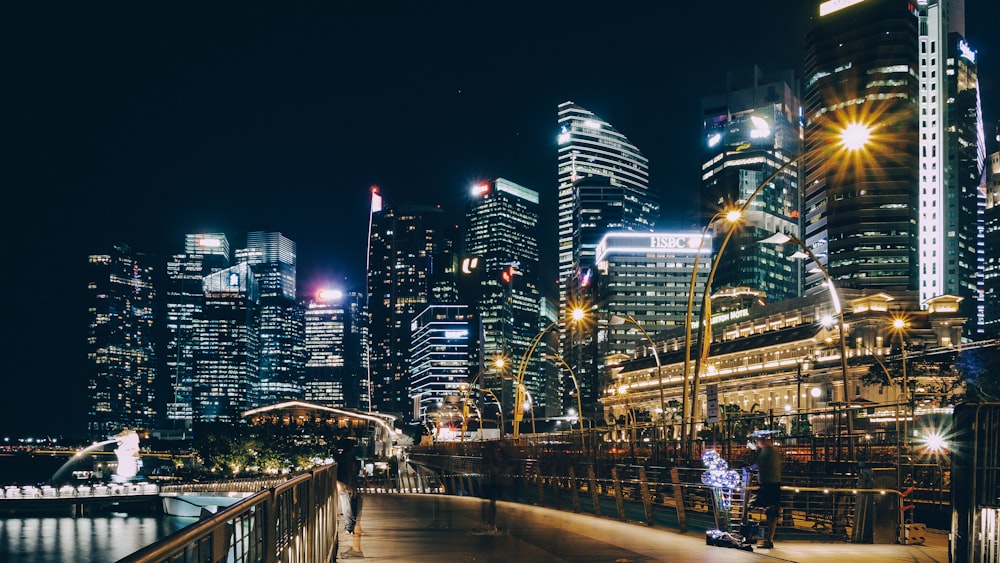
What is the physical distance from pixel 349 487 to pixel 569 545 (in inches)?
157

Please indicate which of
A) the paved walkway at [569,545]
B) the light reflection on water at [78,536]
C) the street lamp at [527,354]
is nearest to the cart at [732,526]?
the paved walkway at [569,545]

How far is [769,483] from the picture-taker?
620 inches

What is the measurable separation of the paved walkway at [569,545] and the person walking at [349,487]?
337 millimetres

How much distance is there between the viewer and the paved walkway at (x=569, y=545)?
1484 cm

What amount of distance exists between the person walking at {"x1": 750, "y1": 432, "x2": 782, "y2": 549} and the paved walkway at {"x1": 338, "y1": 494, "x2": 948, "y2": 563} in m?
0.39

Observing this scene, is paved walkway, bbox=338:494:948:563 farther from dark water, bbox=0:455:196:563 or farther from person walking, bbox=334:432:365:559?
dark water, bbox=0:455:196:563

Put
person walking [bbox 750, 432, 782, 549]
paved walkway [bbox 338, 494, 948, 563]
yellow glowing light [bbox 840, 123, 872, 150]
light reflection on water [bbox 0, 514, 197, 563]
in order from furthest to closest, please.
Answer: light reflection on water [bbox 0, 514, 197, 563] → yellow glowing light [bbox 840, 123, 872, 150] → person walking [bbox 750, 432, 782, 549] → paved walkway [bbox 338, 494, 948, 563]

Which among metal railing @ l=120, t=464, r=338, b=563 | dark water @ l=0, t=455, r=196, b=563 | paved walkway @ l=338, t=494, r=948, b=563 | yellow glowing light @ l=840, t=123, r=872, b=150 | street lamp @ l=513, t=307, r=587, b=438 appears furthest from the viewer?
dark water @ l=0, t=455, r=196, b=563

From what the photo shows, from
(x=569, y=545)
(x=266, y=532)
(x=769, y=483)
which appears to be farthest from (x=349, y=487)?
(x=266, y=532)

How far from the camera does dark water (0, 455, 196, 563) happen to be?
84.8 meters

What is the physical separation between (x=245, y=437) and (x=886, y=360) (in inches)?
3898

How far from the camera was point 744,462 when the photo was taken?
2658 centimetres

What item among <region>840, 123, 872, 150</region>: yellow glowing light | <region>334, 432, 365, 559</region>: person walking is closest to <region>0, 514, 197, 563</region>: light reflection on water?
<region>334, 432, 365, 559</region>: person walking

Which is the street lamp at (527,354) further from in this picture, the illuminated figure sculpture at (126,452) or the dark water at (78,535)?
the illuminated figure sculpture at (126,452)
